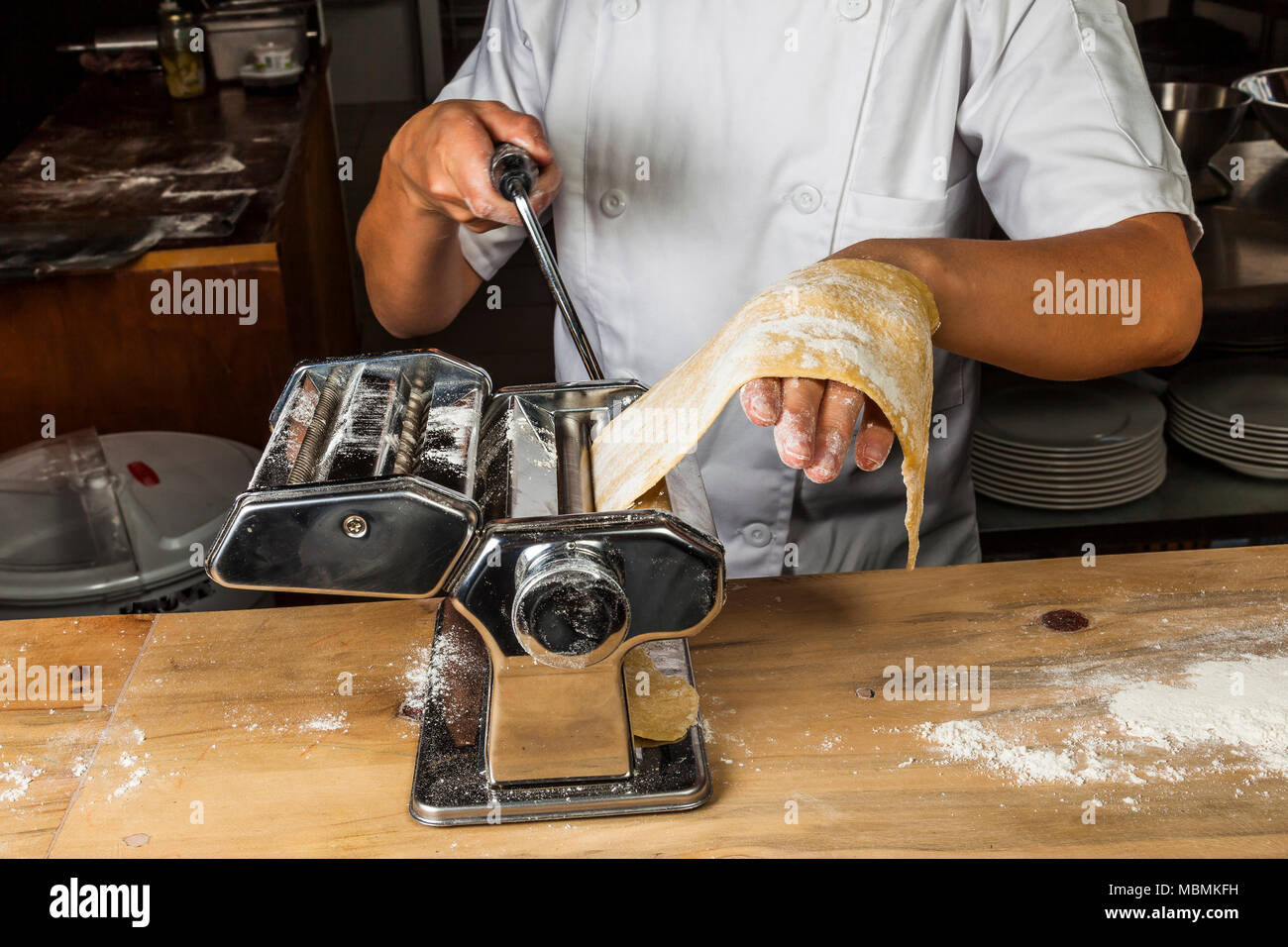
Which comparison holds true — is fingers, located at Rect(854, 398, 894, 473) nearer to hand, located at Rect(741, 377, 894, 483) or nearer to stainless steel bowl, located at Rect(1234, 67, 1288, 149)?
hand, located at Rect(741, 377, 894, 483)

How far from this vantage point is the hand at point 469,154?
3.45ft

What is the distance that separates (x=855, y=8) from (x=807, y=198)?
213 mm

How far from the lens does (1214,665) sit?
98 cm

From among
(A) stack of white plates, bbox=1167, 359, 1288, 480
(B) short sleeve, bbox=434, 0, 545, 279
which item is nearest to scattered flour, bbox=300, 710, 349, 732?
(B) short sleeve, bbox=434, 0, 545, 279

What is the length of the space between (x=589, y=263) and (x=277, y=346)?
41.4 inches

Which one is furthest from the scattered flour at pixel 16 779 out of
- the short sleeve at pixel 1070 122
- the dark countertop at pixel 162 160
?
the dark countertop at pixel 162 160

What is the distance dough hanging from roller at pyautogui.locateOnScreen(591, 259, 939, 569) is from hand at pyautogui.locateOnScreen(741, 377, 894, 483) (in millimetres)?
17

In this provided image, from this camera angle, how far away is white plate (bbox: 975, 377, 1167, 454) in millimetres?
1963

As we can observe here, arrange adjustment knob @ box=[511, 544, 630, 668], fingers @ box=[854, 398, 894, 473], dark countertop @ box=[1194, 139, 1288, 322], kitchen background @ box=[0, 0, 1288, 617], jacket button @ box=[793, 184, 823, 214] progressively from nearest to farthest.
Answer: adjustment knob @ box=[511, 544, 630, 668]
fingers @ box=[854, 398, 894, 473]
jacket button @ box=[793, 184, 823, 214]
kitchen background @ box=[0, 0, 1288, 617]
dark countertop @ box=[1194, 139, 1288, 322]

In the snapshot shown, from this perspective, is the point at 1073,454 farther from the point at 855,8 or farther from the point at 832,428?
the point at 832,428

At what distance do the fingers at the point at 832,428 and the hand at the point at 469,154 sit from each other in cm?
40

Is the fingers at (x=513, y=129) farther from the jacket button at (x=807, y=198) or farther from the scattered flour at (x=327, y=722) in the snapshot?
the scattered flour at (x=327, y=722)

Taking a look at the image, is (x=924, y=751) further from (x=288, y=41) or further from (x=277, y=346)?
(x=288, y=41)

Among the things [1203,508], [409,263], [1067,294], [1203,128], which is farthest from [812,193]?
[1203,128]
